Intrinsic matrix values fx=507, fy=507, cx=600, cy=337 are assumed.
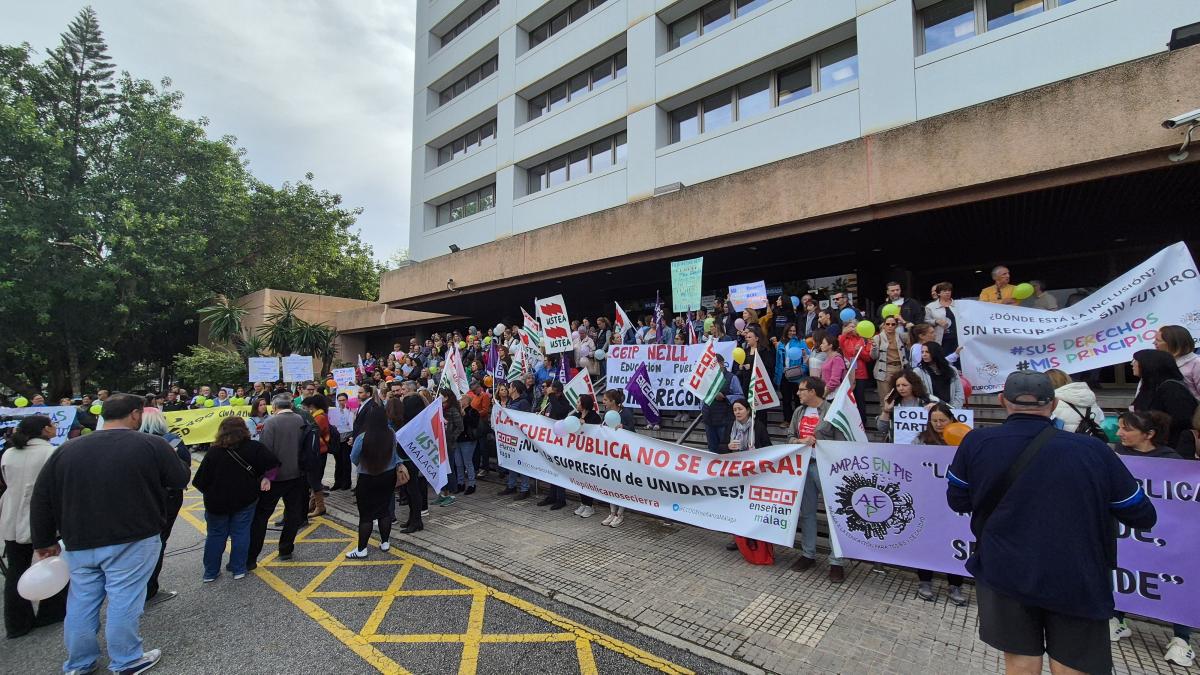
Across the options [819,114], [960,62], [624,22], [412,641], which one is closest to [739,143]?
[819,114]

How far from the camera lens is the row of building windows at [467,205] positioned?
20.9 m

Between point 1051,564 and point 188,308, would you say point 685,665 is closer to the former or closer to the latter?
point 1051,564

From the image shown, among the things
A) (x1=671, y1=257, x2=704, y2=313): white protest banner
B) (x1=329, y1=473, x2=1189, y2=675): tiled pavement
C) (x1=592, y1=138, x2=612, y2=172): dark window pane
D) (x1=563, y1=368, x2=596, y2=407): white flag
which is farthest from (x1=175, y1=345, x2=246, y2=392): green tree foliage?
(x1=671, y1=257, x2=704, y2=313): white protest banner

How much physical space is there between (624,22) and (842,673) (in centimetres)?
1749

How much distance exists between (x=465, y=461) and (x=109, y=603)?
4.97 meters

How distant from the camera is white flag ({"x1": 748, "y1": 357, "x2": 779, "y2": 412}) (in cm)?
646

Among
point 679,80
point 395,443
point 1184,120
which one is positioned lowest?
point 395,443

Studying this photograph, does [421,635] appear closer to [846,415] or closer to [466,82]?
[846,415]

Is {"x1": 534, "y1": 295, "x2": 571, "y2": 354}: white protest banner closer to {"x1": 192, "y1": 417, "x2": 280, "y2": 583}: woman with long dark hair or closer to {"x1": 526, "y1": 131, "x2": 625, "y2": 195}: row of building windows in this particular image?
{"x1": 192, "y1": 417, "x2": 280, "y2": 583}: woman with long dark hair

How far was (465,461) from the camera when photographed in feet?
27.0

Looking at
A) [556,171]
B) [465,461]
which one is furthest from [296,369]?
[556,171]

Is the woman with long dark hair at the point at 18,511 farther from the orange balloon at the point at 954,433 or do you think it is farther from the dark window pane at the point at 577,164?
the dark window pane at the point at 577,164

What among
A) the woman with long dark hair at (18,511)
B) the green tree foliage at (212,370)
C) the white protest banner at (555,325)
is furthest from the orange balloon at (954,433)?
the green tree foliage at (212,370)

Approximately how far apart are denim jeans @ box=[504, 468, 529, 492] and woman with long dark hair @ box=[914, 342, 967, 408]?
18.3ft
